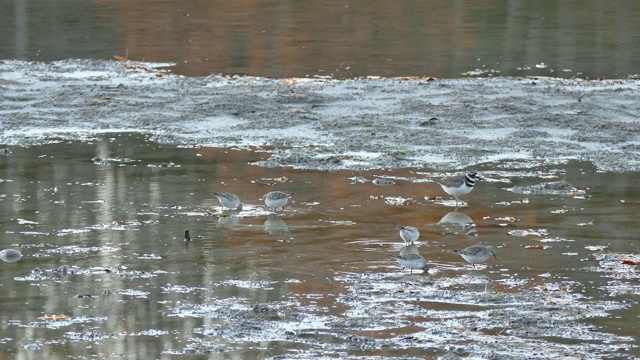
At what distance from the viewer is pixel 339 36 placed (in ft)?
89.2

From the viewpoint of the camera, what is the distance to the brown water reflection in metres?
22.7

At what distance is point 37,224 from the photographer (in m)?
12.1

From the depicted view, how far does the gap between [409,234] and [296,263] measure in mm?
1087

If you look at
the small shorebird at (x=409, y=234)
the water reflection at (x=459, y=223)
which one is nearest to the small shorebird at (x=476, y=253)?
the small shorebird at (x=409, y=234)

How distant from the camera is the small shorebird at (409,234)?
36.7 feet

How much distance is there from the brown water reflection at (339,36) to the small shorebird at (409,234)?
33.9 feet

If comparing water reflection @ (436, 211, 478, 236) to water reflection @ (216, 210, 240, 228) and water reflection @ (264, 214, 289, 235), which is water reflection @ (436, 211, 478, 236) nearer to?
water reflection @ (264, 214, 289, 235)

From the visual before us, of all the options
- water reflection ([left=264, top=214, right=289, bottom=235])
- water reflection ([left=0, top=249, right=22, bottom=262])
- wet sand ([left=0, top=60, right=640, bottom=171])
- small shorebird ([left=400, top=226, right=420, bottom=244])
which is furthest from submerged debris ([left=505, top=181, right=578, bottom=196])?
water reflection ([left=0, top=249, right=22, bottom=262])

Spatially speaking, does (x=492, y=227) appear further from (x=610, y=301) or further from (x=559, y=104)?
(x=559, y=104)

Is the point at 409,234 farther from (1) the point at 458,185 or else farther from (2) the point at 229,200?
(2) the point at 229,200

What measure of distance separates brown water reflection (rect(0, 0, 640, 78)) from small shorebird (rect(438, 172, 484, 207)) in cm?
849

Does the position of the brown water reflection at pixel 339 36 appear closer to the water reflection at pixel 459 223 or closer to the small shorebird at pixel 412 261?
the water reflection at pixel 459 223

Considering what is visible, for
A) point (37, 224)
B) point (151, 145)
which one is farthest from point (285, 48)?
point (37, 224)

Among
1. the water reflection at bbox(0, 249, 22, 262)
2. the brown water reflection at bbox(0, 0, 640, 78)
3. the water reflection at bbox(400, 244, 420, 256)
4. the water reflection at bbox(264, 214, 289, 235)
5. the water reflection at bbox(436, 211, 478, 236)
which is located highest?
the brown water reflection at bbox(0, 0, 640, 78)
